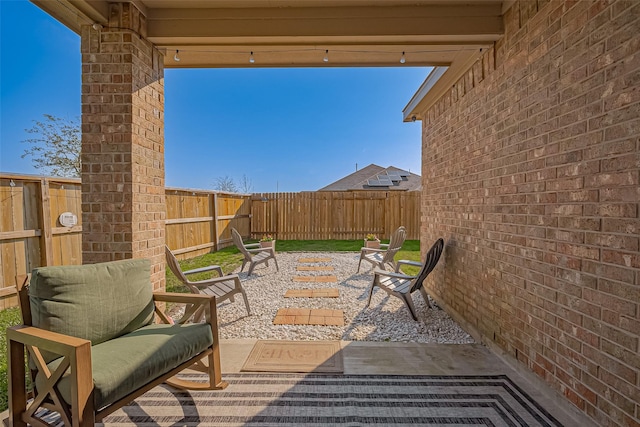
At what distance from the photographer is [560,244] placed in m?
2.00

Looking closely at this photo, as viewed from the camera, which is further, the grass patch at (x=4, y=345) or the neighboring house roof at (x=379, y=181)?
the neighboring house roof at (x=379, y=181)

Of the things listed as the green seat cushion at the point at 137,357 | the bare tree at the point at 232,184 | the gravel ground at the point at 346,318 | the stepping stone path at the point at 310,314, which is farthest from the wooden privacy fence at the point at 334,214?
the bare tree at the point at 232,184

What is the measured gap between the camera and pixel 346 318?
3635 millimetres

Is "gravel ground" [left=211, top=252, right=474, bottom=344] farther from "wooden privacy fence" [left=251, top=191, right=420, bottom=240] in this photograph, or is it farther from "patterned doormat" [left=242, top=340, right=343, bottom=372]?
"wooden privacy fence" [left=251, top=191, right=420, bottom=240]

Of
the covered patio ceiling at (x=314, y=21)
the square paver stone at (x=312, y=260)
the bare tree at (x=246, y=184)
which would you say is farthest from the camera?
the bare tree at (x=246, y=184)

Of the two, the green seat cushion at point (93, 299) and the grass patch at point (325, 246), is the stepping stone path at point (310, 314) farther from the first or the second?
the grass patch at point (325, 246)

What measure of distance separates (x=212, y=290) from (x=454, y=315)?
288 cm

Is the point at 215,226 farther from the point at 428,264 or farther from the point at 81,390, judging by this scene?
the point at 81,390

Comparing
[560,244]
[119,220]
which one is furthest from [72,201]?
[560,244]

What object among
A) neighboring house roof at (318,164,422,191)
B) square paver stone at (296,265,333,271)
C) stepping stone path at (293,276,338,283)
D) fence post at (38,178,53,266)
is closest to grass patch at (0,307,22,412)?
fence post at (38,178,53,266)

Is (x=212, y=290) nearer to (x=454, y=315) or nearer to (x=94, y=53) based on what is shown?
(x=94, y=53)

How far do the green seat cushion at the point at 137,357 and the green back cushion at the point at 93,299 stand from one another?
11 centimetres

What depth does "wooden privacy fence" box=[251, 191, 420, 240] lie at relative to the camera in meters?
10.8

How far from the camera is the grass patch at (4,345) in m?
2.01
